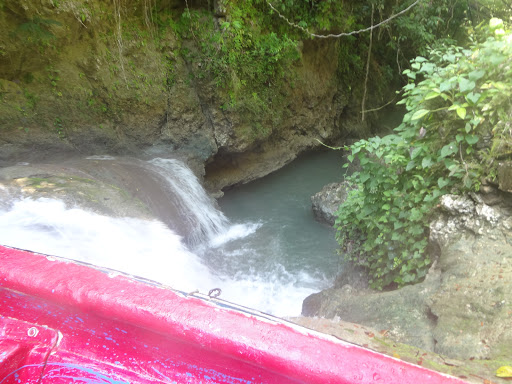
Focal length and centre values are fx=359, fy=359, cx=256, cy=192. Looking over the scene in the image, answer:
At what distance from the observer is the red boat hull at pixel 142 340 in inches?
43.9

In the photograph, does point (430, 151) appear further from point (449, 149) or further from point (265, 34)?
point (265, 34)

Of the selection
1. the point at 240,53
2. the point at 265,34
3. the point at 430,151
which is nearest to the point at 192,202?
the point at 240,53

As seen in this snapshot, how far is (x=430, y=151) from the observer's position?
3.07 meters

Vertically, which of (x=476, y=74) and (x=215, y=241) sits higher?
(x=476, y=74)

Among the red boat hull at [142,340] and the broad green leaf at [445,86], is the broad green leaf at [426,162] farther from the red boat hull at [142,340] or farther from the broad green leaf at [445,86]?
the red boat hull at [142,340]

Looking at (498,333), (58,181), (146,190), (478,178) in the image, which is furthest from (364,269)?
(58,181)

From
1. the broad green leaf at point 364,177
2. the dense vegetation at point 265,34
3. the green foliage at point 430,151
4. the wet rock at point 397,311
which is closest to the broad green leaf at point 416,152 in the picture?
the green foliage at point 430,151

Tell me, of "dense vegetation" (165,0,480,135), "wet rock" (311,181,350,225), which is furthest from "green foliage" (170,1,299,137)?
"wet rock" (311,181,350,225)

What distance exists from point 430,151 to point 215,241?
12.0ft

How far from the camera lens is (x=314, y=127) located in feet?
30.5

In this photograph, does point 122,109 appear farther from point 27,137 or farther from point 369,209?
point 369,209

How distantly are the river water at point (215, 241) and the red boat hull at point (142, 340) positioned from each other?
7.31ft

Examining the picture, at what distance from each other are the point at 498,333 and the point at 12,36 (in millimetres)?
6599

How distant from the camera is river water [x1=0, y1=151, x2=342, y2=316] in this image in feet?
12.4
